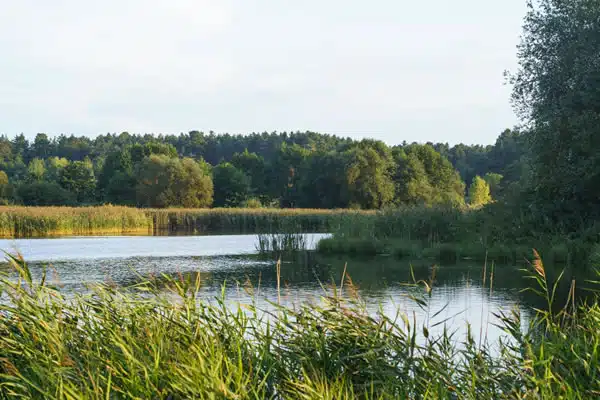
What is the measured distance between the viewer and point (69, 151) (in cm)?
10275

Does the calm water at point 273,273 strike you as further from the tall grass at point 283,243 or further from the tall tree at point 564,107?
the tall tree at point 564,107

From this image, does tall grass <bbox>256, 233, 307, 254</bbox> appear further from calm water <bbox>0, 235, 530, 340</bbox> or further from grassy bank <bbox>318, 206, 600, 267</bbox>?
grassy bank <bbox>318, 206, 600, 267</bbox>

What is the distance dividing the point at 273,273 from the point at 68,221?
16.9m

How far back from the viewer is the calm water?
38.6 feet

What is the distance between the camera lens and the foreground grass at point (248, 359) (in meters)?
4.35

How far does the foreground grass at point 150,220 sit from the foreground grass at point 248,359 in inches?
742

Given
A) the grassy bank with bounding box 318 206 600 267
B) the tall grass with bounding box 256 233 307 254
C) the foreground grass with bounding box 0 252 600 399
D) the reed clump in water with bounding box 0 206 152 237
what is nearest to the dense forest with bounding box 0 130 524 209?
the reed clump in water with bounding box 0 206 152 237

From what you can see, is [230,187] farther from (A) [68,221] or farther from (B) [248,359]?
(B) [248,359]

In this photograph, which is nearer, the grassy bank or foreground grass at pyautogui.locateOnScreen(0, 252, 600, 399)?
foreground grass at pyautogui.locateOnScreen(0, 252, 600, 399)

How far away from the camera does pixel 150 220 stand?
37.6m

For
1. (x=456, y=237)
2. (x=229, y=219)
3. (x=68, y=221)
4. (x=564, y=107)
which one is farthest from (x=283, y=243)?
(x=229, y=219)

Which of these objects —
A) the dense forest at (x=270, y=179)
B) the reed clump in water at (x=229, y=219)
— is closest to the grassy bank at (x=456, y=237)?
the reed clump in water at (x=229, y=219)

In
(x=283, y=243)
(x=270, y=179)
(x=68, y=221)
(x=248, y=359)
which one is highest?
(x=270, y=179)

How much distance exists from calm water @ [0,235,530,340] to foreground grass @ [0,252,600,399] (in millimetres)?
3775
